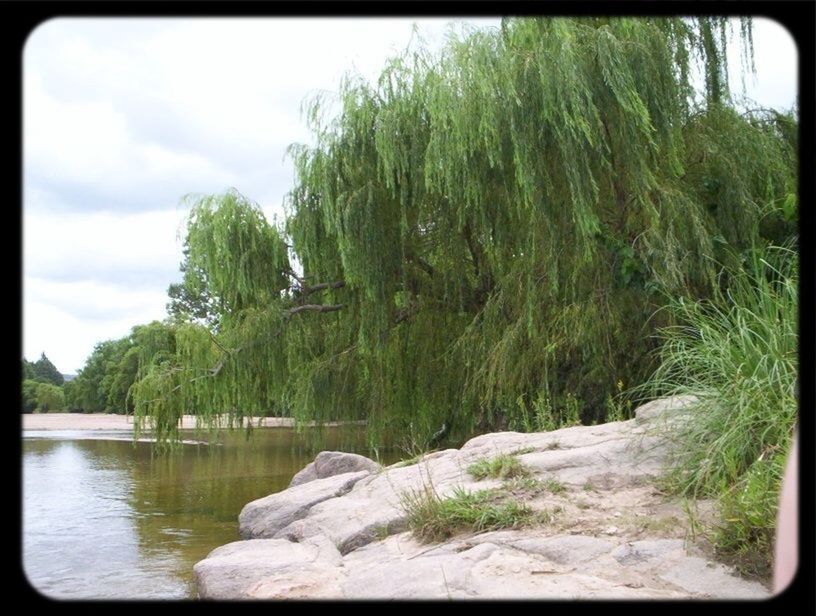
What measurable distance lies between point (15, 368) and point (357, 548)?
455 cm

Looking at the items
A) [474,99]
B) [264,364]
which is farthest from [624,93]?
[264,364]

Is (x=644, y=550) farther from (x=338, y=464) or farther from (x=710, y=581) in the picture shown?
(x=338, y=464)

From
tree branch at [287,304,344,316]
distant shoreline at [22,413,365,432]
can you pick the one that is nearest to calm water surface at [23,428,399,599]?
tree branch at [287,304,344,316]

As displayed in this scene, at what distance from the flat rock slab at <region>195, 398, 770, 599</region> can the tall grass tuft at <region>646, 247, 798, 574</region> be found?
17cm

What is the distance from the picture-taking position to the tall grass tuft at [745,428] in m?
4.09

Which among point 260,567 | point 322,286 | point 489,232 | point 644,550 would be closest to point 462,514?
point 644,550

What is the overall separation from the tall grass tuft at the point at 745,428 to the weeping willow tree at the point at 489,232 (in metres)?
1.50

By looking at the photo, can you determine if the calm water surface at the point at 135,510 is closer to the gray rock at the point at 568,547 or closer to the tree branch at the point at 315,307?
the tree branch at the point at 315,307

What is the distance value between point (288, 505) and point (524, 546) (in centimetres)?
409

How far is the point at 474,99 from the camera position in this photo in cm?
917

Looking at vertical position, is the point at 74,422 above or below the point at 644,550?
A: below

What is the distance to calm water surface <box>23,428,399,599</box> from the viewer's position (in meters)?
7.65

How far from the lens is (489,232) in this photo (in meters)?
10.2

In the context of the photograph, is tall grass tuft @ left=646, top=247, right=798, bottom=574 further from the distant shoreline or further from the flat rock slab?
the distant shoreline
